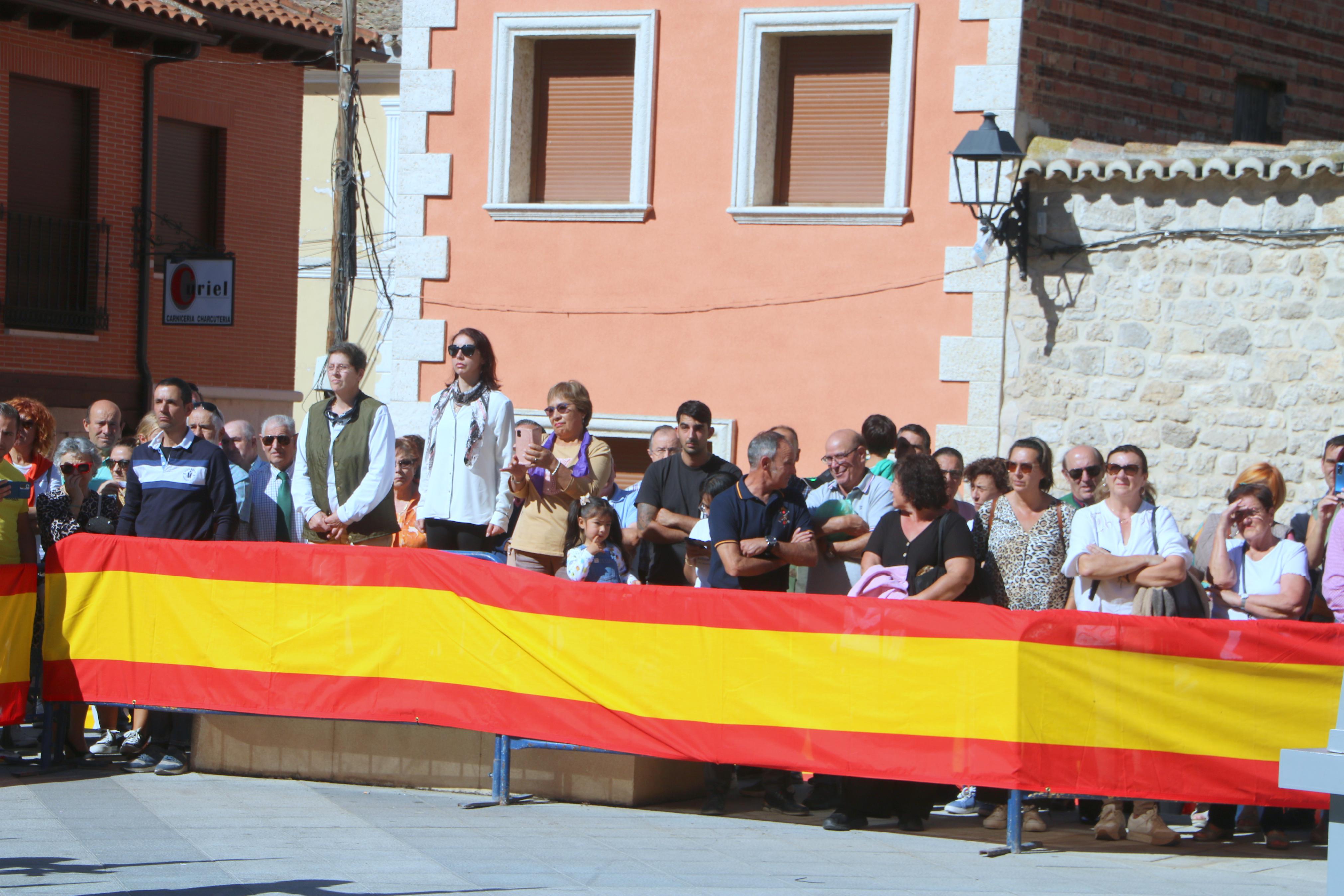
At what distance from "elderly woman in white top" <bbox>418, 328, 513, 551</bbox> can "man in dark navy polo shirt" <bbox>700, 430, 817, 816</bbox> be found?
4.69ft

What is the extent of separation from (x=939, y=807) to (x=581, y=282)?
7229 millimetres

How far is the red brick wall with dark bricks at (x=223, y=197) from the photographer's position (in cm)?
2009

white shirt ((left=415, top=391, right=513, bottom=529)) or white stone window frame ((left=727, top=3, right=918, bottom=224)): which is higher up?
white stone window frame ((left=727, top=3, right=918, bottom=224))

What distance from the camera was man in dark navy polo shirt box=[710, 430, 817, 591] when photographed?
8.30 metres

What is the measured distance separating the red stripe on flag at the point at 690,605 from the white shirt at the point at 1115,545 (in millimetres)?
530

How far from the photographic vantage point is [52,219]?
A: 20312 millimetres

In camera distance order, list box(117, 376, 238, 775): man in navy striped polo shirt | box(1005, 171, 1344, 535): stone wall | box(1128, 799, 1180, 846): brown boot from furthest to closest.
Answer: box(1005, 171, 1344, 535): stone wall < box(117, 376, 238, 775): man in navy striped polo shirt < box(1128, 799, 1180, 846): brown boot

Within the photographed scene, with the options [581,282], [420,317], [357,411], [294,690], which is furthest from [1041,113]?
[294,690]

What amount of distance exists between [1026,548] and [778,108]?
6.91m

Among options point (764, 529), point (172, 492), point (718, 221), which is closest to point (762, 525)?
point (764, 529)

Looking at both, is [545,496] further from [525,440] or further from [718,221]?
[718,221]

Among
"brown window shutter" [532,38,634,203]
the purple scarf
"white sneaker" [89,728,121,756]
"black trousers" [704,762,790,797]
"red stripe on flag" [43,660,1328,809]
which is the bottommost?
"white sneaker" [89,728,121,756]

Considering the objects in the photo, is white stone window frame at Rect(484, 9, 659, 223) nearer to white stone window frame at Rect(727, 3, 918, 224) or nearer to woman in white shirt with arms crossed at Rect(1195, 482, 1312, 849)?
white stone window frame at Rect(727, 3, 918, 224)

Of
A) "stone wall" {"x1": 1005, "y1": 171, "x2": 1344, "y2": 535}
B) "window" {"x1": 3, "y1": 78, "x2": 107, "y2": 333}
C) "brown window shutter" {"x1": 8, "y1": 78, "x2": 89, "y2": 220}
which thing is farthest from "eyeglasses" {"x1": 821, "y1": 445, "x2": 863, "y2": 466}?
"brown window shutter" {"x1": 8, "y1": 78, "x2": 89, "y2": 220}
